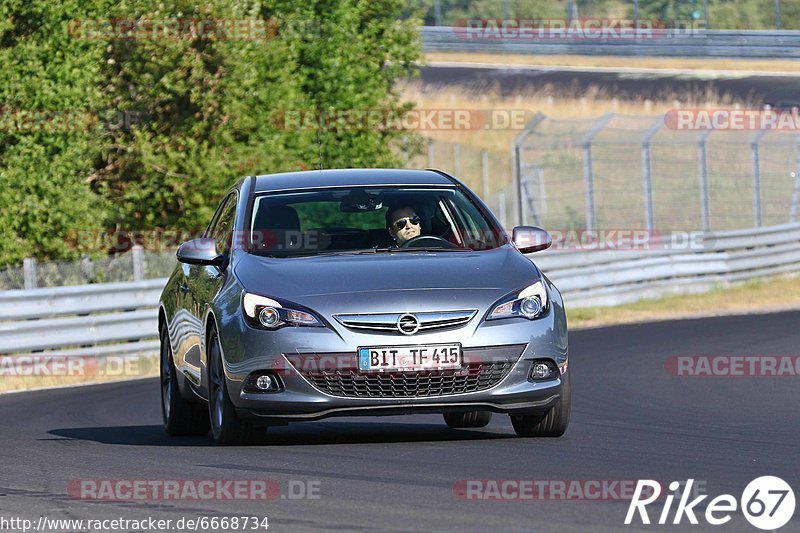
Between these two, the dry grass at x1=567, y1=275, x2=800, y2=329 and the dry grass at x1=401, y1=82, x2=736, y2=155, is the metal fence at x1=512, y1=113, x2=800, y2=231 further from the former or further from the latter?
the dry grass at x1=567, y1=275, x2=800, y2=329

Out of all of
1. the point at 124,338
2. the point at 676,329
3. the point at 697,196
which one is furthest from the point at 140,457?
the point at 697,196

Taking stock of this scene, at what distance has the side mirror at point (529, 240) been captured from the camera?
985cm

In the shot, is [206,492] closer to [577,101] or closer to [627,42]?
[577,101]

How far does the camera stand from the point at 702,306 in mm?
24891

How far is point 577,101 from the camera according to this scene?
163 feet

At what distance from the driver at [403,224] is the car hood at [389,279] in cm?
42

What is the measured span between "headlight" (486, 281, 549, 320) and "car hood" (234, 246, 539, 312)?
0.14 ft

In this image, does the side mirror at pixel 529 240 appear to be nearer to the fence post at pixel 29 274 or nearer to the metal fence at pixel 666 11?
the fence post at pixel 29 274

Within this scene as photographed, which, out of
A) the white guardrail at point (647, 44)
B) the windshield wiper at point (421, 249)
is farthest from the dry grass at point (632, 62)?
the windshield wiper at point (421, 249)

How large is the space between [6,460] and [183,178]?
58.1 feet

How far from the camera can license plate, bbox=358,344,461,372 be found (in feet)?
28.7

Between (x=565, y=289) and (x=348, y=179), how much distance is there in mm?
14656
